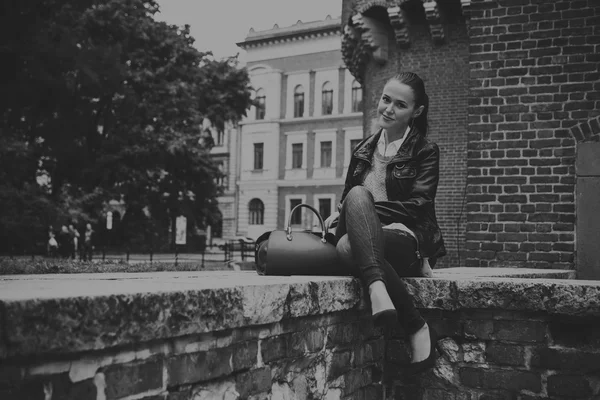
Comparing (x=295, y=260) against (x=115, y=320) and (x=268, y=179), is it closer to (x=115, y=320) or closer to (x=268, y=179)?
(x=115, y=320)

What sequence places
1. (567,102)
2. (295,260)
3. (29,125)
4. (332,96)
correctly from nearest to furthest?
(295,260) → (567,102) → (29,125) → (332,96)

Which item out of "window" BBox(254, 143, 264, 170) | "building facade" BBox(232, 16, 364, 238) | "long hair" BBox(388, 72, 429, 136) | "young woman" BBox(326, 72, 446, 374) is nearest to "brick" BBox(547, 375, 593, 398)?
"young woman" BBox(326, 72, 446, 374)

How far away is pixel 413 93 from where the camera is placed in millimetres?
4359

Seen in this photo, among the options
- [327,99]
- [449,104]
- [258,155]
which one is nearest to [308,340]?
[449,104]

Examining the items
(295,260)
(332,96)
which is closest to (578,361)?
(295,260)

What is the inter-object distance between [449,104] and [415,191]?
11.1 metres

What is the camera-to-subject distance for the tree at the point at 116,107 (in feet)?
51.1

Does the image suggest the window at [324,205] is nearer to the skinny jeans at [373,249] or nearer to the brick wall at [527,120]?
the brick wall at [527,120]

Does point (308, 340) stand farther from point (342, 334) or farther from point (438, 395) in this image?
point (438, 395)

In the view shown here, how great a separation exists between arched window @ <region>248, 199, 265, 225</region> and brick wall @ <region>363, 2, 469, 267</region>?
3515cm

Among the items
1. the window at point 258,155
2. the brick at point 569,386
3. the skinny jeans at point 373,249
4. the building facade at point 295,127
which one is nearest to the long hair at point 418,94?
the skinny jeans at point 373,249

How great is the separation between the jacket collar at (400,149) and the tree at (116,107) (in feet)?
37.9

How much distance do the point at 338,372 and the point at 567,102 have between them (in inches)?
210

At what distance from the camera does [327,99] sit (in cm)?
4747
